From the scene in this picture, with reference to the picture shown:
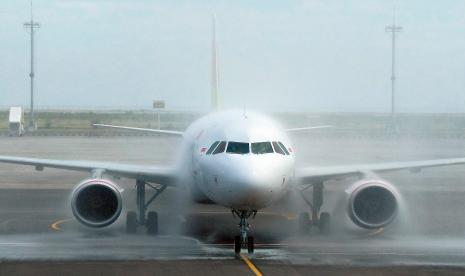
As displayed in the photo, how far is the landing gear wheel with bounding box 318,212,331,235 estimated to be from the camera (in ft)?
82.2

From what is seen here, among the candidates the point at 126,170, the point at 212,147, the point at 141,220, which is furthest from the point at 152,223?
the point at 212,147

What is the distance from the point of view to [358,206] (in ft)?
77.4

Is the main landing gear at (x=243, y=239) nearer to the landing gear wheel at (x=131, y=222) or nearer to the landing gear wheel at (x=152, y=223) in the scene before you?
the landing gear wheel at (x=152, y=223)

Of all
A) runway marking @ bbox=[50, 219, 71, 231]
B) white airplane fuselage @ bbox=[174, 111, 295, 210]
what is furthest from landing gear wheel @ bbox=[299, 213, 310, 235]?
runway marking @ bbox=[50, 219, 71, 231]

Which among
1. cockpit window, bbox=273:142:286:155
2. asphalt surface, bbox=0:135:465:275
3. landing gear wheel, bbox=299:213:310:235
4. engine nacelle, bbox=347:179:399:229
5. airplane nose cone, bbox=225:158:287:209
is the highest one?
cockpit window, bbox=273:142:286:155

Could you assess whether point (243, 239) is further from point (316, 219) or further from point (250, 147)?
point (316, 219)

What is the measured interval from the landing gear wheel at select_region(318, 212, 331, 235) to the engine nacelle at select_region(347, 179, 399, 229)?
1682mm

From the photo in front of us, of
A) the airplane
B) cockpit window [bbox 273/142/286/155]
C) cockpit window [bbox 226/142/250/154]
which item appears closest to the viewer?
the airplane

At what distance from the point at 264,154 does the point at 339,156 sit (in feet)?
118

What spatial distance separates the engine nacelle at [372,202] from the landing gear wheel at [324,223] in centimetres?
168

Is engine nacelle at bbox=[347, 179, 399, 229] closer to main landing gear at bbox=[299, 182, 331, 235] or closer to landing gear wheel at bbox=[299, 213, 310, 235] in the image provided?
main landing gear at bbox=[299, 182, 331, 235]

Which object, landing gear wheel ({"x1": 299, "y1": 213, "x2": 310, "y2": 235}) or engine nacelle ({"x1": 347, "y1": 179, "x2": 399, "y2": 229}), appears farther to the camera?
landing gear wheel ({"x1": 299, "y1": 213, "x2": 310, "y2": 235})

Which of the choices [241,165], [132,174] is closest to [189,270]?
[241,165]

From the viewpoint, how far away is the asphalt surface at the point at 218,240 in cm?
1872
